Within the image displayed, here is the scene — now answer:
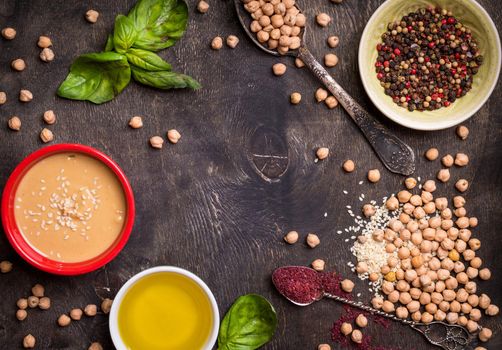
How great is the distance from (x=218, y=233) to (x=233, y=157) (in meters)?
0.24

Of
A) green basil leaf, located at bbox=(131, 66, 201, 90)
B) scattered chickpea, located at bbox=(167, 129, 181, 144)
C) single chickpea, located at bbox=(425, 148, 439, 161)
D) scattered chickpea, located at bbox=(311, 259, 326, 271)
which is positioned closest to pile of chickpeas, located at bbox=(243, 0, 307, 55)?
green basil leaf, located at bbox=(131, 66, 201, 90)

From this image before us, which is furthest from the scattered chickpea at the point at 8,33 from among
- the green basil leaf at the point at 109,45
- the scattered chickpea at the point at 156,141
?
the scattered chickpea at the point at 156,141

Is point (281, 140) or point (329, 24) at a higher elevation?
point (329, 24)

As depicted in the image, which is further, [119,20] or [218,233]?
[218,233]

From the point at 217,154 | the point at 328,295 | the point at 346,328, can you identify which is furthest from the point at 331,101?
the point at 346,328

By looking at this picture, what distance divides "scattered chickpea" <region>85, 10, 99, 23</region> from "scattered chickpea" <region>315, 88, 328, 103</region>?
0.70 m

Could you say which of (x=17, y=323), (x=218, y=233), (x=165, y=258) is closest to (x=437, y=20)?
(x=218, y=233)

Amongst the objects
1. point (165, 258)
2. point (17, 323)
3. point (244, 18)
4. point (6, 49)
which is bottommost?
point (17, 323)

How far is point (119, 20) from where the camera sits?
6.64ft

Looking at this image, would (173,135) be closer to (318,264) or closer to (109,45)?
(109,45)

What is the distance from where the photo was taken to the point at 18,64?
6.86ft

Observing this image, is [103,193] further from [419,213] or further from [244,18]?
[419,213]

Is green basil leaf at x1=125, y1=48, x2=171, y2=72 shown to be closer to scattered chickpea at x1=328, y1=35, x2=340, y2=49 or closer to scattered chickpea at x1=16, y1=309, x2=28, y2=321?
scattered chickpea at x1=328, y1=35, x2=340, y2=49

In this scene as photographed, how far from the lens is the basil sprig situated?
2.04m
